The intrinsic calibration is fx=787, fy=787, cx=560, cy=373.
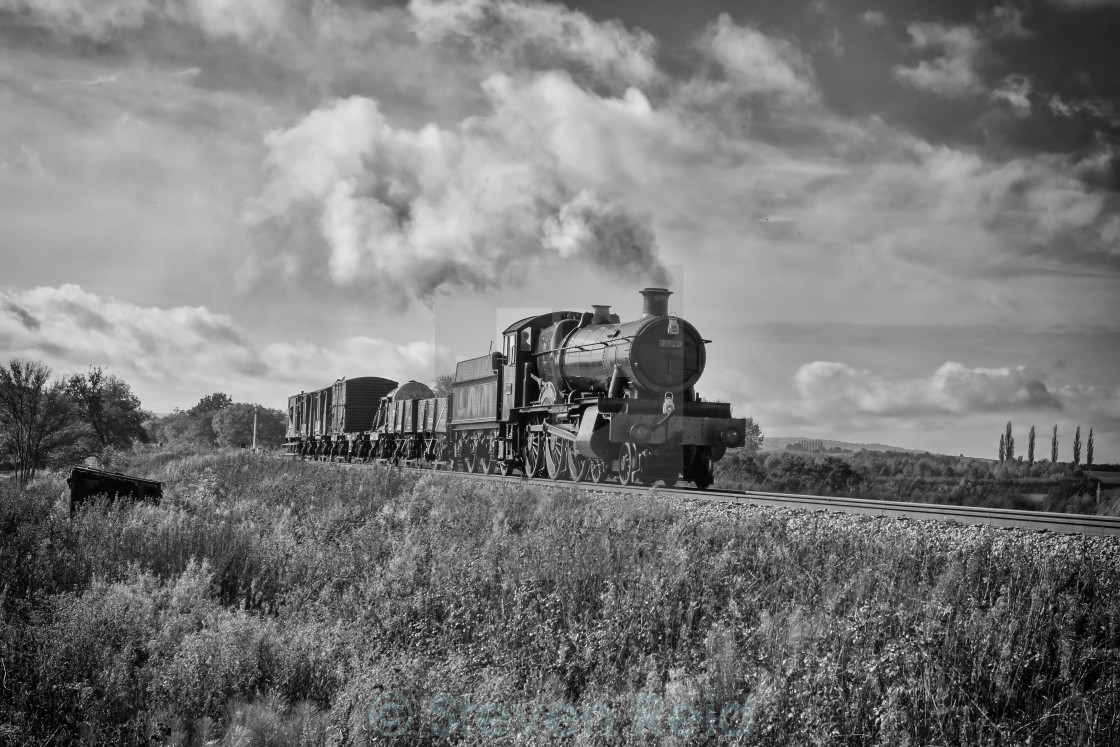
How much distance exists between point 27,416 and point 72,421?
5198mm

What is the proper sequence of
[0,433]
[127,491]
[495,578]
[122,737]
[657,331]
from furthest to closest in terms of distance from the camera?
[0,433] → [657,331] → [127,491] → [495,578] → [122,737]

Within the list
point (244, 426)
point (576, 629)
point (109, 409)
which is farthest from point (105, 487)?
point (244, 426)

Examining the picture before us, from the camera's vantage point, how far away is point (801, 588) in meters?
6.73

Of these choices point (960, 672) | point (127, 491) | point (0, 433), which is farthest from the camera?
point (0, 433)

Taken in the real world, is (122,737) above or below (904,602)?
below

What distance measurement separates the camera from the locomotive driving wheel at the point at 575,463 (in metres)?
17.6

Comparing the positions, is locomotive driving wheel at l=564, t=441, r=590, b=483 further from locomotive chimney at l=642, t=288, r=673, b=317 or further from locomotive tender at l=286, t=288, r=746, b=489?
locomotive chimney at l=642, t=288, r=673, b=317

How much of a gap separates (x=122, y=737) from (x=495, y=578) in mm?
3446

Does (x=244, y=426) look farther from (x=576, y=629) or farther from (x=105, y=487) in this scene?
(x=576, y=629)

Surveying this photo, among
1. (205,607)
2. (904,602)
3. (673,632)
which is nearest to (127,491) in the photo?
(205,607)

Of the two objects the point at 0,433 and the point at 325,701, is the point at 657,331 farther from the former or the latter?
the point at 0,433

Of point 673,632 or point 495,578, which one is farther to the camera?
point 495,578

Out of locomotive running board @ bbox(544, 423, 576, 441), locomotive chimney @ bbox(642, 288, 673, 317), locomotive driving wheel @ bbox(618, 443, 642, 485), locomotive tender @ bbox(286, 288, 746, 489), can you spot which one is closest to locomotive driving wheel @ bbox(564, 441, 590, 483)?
locomotive tender @ bbox(286, 288, 746, 489)

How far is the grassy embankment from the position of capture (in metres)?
4.57
